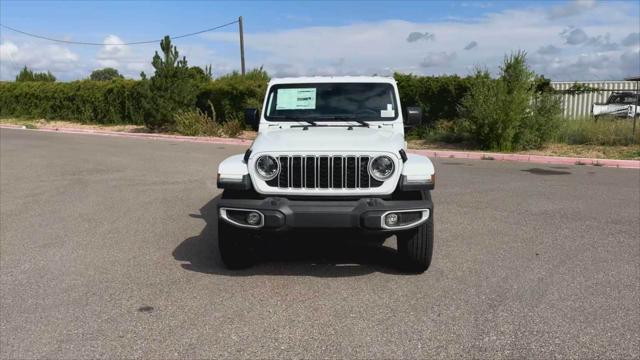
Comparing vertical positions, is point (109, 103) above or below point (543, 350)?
above

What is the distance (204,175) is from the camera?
35.6 feet

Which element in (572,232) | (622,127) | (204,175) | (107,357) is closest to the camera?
(107,357)

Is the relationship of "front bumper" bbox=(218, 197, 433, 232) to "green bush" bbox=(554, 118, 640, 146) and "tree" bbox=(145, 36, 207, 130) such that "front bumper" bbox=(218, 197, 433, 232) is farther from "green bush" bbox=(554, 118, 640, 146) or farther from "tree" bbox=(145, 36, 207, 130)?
"tree" bbox=(145, 36, 207, 130)

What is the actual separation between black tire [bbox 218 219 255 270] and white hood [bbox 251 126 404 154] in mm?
677

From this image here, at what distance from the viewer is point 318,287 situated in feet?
14.9

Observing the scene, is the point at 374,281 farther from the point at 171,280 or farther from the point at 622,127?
the point at 622,127

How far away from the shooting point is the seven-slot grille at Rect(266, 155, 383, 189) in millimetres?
4441

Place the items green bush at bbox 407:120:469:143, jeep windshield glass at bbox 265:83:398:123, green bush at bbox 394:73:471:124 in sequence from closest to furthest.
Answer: jeep windshield glass at bbox 265:83:398:123 → green bush at bbox 407:120:469:143 → green bush at bbox 394:73:471:124

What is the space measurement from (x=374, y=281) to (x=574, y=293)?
60.4 inches

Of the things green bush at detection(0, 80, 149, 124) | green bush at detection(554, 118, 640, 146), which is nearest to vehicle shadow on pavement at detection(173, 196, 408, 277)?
green bush at detection(554, 118, 640, 146)

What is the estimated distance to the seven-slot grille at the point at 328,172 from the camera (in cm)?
444

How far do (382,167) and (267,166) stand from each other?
902 millimetres

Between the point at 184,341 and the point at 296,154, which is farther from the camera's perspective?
the point at 296,154

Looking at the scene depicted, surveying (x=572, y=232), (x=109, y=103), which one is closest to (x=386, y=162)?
(x=572, y=232)
